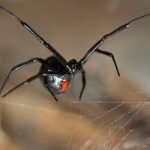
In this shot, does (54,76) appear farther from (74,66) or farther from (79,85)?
(79,85)

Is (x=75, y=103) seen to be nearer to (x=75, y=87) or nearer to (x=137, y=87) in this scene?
(x=75, y=87)

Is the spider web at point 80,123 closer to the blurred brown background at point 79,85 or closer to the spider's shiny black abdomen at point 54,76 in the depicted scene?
the blurred brown background at point 79,85

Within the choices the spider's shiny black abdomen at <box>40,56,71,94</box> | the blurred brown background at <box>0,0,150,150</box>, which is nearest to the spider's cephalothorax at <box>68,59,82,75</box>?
the spider's shiny black abdomen at <box>40,56,71,94</box>

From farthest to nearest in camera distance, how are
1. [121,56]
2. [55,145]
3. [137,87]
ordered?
[121,56], [137,87], [55,145]

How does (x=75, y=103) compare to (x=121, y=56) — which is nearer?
(x=75, y=103)

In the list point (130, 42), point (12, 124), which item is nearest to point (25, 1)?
point (130, 42)

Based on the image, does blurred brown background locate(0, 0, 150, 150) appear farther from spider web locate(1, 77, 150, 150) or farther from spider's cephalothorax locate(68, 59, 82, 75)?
spider's cephalothorax locate(68, 59, 82, 75)
